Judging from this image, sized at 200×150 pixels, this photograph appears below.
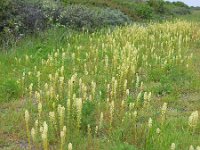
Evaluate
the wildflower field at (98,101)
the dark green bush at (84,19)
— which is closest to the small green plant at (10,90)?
the wildflower field at (98,101)

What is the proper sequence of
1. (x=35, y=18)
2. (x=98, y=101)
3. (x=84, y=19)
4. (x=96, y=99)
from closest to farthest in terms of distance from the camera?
(x=98, y=101), (x=96, y=99), (x=35, y=18), (x=84, y=19)

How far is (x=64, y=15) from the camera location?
1911 cm

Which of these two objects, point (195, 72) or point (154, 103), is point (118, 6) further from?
point (154, 103)

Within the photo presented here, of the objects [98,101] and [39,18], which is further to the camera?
[39,18]

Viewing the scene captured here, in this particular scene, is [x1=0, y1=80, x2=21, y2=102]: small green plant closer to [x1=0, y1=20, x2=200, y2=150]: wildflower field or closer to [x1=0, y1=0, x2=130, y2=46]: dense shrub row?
[x1=0, y1=20, x2=200, y2=150]: wildflower field

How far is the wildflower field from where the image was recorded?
20.5ft

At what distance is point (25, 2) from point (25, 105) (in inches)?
366

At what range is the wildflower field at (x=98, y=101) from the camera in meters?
6.25

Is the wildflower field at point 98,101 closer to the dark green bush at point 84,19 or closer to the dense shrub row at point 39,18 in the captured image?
the dense shrub row at point 39,18

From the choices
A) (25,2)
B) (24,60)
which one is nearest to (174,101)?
(24,60)

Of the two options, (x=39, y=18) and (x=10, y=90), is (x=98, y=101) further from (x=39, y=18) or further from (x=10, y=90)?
(x=39, y=18)

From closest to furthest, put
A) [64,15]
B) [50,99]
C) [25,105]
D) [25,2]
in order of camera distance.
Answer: [50,99], [25,105], [25,2], [64,15]

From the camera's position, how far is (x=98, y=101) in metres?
7.91

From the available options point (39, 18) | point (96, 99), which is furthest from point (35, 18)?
point (96, 99)
